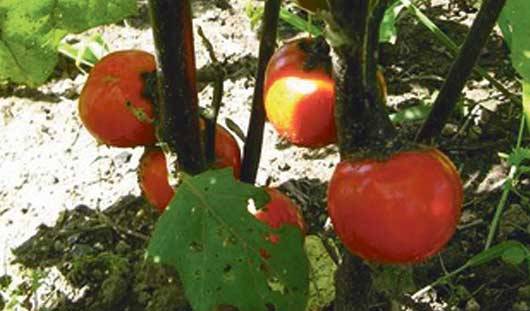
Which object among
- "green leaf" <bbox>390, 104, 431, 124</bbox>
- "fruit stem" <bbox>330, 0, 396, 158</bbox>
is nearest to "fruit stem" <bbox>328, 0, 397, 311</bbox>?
"fruit stem" <bbox>330, 0, 396, 158</bbox>

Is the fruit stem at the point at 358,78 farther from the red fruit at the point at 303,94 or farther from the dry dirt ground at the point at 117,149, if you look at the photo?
the dry dirt ground at the point at 117,149

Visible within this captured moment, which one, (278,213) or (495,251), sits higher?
(278,213)

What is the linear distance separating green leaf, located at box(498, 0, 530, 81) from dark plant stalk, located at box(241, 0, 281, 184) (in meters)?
0.32

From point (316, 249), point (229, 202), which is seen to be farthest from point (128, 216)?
point (229, 202)

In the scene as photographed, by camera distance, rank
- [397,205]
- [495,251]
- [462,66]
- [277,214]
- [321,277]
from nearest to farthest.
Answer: [397,205] < [462,66] < [277,214] < [495,251] < [321,277]

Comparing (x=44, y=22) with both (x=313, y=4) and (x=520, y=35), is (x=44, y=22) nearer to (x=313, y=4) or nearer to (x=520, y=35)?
(x=313, y=4)

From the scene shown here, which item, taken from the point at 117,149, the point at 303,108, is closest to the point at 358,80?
the point at 303,108

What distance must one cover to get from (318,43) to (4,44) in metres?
0.45

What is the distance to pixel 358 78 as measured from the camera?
3.24ft

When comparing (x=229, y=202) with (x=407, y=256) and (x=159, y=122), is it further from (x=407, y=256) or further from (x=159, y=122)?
(x=407, y=256)

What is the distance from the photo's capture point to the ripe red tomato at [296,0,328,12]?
1099 millimetres

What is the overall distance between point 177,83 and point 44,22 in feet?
0.80

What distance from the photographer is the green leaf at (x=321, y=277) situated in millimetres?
1547

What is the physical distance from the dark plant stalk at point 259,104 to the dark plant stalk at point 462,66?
11.5 inches
